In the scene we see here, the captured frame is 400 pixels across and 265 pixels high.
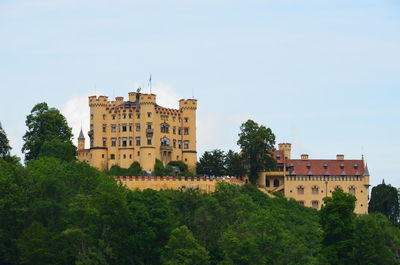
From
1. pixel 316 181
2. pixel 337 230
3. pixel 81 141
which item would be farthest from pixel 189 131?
pixel 337 230

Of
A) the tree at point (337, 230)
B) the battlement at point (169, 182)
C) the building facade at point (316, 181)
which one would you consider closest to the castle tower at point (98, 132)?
the battlement at point (169, 182)

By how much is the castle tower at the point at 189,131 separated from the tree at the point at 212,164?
1275mm

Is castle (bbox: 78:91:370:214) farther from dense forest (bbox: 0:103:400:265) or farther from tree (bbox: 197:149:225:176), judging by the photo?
dense forest (bbox: 0:103:400:265)

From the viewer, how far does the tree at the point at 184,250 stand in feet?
319

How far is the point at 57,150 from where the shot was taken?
136750 mm

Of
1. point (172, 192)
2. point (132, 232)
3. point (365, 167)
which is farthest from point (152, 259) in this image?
point (365, 167)

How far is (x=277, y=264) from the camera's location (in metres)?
99.3

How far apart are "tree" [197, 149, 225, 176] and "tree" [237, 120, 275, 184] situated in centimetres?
312

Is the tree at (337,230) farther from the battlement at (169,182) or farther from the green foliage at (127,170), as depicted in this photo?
the green foliage at (127,170)

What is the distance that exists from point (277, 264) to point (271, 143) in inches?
1773

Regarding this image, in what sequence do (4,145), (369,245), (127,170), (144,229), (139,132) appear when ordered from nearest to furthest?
(144,229)
(369,245)
(127,170)
(4,145)
(139,132)

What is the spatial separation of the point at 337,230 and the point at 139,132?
41.7 meters

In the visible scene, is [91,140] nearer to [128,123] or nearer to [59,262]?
[128,123]

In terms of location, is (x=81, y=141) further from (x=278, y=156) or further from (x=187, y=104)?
(x=278, y=156)
